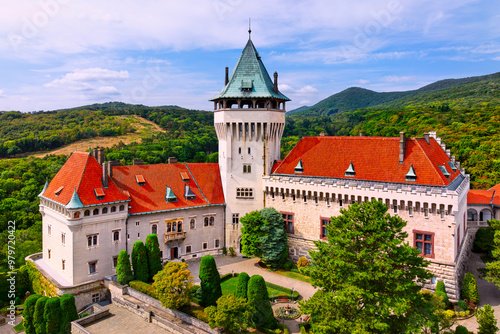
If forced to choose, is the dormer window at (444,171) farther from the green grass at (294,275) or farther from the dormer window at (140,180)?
the dormer window at (140,180)

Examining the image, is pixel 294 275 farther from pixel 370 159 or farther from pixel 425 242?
pixel 370 159

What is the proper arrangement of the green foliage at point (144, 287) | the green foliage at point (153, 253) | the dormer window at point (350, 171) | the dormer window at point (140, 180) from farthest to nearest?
the dormer window at point (140, 180) < the dormer window at point (350, 171) < the green foliage at point (153, 253) < the green foliage at point (144, 287)

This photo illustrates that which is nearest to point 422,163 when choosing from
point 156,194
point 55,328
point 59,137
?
point 156,194

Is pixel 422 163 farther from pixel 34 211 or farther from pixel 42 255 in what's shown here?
pixel 34 211

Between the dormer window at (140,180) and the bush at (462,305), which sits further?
the dormer window at (140,180)

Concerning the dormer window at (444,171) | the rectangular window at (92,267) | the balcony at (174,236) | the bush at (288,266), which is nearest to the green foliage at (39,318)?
the rectangular window at (92,267)

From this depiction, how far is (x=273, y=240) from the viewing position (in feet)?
127

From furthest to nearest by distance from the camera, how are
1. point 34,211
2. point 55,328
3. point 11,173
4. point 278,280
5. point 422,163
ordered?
1. point 11,173
2. point 34,211
3. point 278,280
4. point 422,163
5. point 55,328

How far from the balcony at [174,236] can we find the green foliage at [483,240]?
121ft

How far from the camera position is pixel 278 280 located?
36.5 m

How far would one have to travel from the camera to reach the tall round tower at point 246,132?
41625mm

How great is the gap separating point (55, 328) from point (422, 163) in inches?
1423

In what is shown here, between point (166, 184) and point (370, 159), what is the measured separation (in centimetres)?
2395

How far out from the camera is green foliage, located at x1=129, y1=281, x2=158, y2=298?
31541mm
